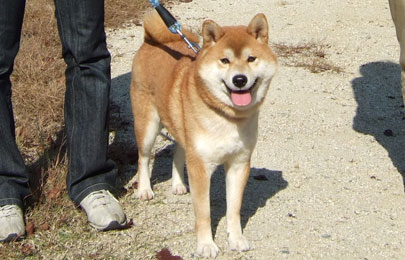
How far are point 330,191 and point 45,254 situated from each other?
182 centimetres

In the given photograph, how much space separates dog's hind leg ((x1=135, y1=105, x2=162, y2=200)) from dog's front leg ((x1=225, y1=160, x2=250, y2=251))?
66 centimetres

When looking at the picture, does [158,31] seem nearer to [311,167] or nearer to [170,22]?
[170,22]

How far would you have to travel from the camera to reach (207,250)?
3.46 m

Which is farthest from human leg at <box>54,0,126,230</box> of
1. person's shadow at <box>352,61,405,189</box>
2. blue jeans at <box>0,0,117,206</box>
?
person's shadow at <box>352,61,405,189</box>

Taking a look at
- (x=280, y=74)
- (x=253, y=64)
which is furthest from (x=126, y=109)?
(x=253, y=64)

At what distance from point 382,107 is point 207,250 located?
282 cm

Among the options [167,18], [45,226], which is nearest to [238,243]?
[45,226]

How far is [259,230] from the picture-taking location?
379 centimetres

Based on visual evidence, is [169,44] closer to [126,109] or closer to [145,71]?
[145,71]

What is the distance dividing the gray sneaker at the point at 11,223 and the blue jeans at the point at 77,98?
0.04 m

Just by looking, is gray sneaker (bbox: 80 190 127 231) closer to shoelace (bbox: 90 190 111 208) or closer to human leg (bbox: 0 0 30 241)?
shoelace (bbox: 90 190 111 208)

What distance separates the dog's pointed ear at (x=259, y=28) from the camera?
3297 millimetres

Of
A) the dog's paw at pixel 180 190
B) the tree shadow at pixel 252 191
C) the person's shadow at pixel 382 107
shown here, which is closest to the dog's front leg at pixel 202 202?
the tree shadow at pixel 252 191

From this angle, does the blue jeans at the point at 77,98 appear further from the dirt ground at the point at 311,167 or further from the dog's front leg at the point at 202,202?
the dog's front leg at the point at 202,202
